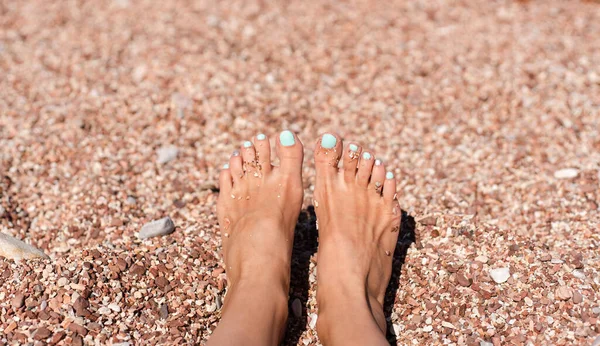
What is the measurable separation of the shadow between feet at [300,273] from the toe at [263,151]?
1.23 ft

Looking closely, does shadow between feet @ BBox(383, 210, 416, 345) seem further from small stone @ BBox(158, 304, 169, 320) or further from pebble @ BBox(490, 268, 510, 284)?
small stone @ BBox(158, 304, 169, 320)

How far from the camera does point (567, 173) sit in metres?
3.42

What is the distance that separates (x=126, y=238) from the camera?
298cm

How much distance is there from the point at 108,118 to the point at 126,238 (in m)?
1.18

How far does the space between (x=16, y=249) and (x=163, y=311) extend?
80 cm

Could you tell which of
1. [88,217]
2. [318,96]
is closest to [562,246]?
[318,96]

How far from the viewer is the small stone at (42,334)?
2.36 meters

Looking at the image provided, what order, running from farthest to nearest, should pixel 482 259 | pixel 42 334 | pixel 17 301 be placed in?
pixel 482 259
pixel 17 301
pixel 42 334

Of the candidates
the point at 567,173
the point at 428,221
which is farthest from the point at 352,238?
the point at 567,173

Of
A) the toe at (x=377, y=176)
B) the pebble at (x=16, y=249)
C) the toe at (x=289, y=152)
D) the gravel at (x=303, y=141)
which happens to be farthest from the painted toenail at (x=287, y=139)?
the pebble at (x=16, y=249)

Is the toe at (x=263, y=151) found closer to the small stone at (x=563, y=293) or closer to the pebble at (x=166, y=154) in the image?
the pebble at (x=166, y=154)

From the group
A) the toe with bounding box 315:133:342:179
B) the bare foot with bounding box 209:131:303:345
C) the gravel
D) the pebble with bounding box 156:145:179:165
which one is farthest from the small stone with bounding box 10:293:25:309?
the toe with bounding box 315:133:342:179

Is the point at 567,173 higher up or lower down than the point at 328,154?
lower down

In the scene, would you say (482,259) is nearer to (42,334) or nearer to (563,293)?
(563,293)
